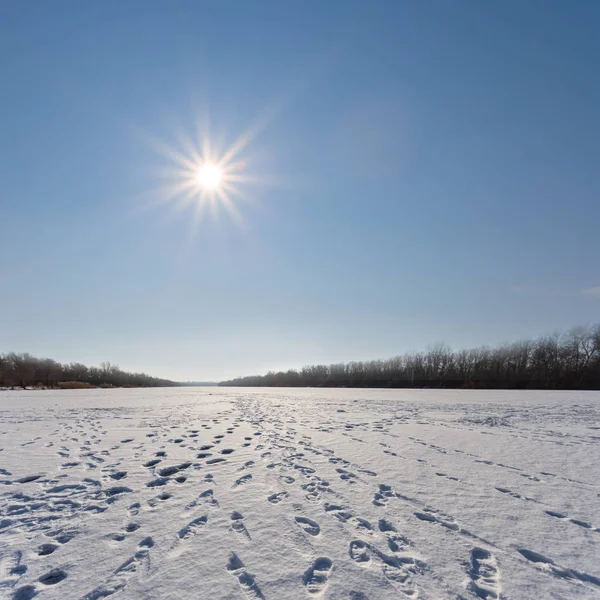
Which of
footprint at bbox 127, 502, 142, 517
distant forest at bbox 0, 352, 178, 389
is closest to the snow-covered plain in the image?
footprint at bbox 127, 502, 142, 517

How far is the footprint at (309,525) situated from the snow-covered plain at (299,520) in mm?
32

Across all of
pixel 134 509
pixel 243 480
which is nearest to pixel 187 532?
pixel 134 509

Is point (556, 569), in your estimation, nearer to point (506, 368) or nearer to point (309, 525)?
point (309, 525)

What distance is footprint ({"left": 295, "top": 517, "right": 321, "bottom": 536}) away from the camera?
3707 mm

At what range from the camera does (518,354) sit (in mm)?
68812

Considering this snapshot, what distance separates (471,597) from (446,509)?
1.82 meters

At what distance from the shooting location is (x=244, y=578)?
2.86 metres

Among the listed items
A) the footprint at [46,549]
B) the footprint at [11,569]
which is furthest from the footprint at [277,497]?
the footprint at [11,569]

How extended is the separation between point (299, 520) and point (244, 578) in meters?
1.28

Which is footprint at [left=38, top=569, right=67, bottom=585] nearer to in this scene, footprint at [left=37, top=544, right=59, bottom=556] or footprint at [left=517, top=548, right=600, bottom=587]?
footprint at [left=37, top=544, right=59, bottom=556]

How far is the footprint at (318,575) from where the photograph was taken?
2713 mm

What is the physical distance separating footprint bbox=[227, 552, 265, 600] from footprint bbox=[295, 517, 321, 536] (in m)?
0.95

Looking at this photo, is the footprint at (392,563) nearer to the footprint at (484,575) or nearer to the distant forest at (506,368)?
the footprint at (484,575)

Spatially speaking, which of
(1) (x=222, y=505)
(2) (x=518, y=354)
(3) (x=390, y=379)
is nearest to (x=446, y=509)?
(1) (x=222, y=505)
